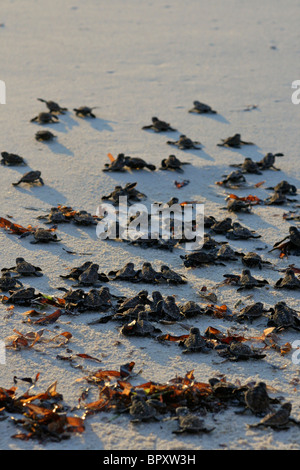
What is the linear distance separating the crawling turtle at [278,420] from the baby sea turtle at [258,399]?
7 cm

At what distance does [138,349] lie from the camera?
11.8 ft

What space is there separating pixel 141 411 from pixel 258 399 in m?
0.55

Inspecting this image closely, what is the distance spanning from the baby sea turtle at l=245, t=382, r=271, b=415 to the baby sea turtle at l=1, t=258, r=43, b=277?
6.46 feet

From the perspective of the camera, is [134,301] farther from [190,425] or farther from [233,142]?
[233,142]

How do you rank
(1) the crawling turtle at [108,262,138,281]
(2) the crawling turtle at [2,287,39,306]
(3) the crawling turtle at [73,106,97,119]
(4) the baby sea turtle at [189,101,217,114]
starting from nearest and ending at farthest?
(2) the crawling turtle at [2,287,39,306], (1) the crawling turtle at [108,262,138,281], (3) the crawling turtle at [73,106,97,119], (4) the baby sea turtle at [189,101,217,114]

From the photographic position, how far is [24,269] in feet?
14.4

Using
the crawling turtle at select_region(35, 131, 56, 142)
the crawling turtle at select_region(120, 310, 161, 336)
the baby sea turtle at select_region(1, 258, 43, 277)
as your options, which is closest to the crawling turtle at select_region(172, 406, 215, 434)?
the crawling turtle at select_region(120, 310, 161, 336)

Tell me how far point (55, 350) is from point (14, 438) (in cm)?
78

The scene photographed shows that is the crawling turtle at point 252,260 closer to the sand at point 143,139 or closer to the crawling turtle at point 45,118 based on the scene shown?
the sand at point 143,139

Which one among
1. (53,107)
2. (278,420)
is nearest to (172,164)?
(53,107)

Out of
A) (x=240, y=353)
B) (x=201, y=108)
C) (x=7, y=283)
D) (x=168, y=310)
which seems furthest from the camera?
(x=201, y=108)

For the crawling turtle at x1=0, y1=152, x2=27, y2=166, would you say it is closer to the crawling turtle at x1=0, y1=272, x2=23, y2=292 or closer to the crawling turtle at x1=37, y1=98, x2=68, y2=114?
the crawling turtle at x1=37, y1=98, x2=68, y2=114

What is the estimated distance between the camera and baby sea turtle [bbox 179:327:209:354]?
11.6ft

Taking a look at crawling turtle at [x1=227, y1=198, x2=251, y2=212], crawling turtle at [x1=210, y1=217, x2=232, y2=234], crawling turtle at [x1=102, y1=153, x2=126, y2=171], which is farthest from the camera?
crawling turtle at [x1=102, y1=153, x2=126, y2=171]
